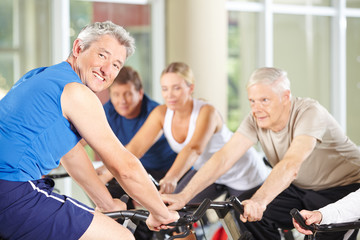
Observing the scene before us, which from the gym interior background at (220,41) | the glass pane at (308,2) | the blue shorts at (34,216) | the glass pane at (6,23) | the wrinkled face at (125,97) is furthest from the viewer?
the glass pane at (308,2)

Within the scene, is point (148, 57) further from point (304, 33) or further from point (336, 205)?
point (336, 205)

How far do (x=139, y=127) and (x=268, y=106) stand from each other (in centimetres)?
125

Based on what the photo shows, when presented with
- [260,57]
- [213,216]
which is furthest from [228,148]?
[260,57]

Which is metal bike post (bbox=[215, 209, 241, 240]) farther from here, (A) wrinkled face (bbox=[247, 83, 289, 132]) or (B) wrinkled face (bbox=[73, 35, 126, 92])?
(B) wrinkled face (bbox=[73, 35, 126, 92])

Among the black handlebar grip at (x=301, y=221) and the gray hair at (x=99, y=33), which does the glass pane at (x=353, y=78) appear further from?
the gray hair at (x=99, y=33)

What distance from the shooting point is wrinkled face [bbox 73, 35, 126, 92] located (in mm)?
2141

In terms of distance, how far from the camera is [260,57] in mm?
7422

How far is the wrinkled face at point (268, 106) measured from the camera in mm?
3137

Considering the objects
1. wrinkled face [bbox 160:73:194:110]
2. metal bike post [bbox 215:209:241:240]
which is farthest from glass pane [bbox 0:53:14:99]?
metal bike post [bbox 215:209:241:240]

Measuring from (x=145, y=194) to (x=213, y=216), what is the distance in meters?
4.14

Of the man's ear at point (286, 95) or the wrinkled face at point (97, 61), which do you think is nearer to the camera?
the wrinkled face at point (97, 61)

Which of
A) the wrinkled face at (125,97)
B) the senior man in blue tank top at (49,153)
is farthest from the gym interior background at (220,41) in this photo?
the senior man in blue tank top at (49,153)

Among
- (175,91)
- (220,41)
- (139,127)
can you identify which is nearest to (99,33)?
(175,91)

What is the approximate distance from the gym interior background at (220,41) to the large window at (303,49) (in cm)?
1
